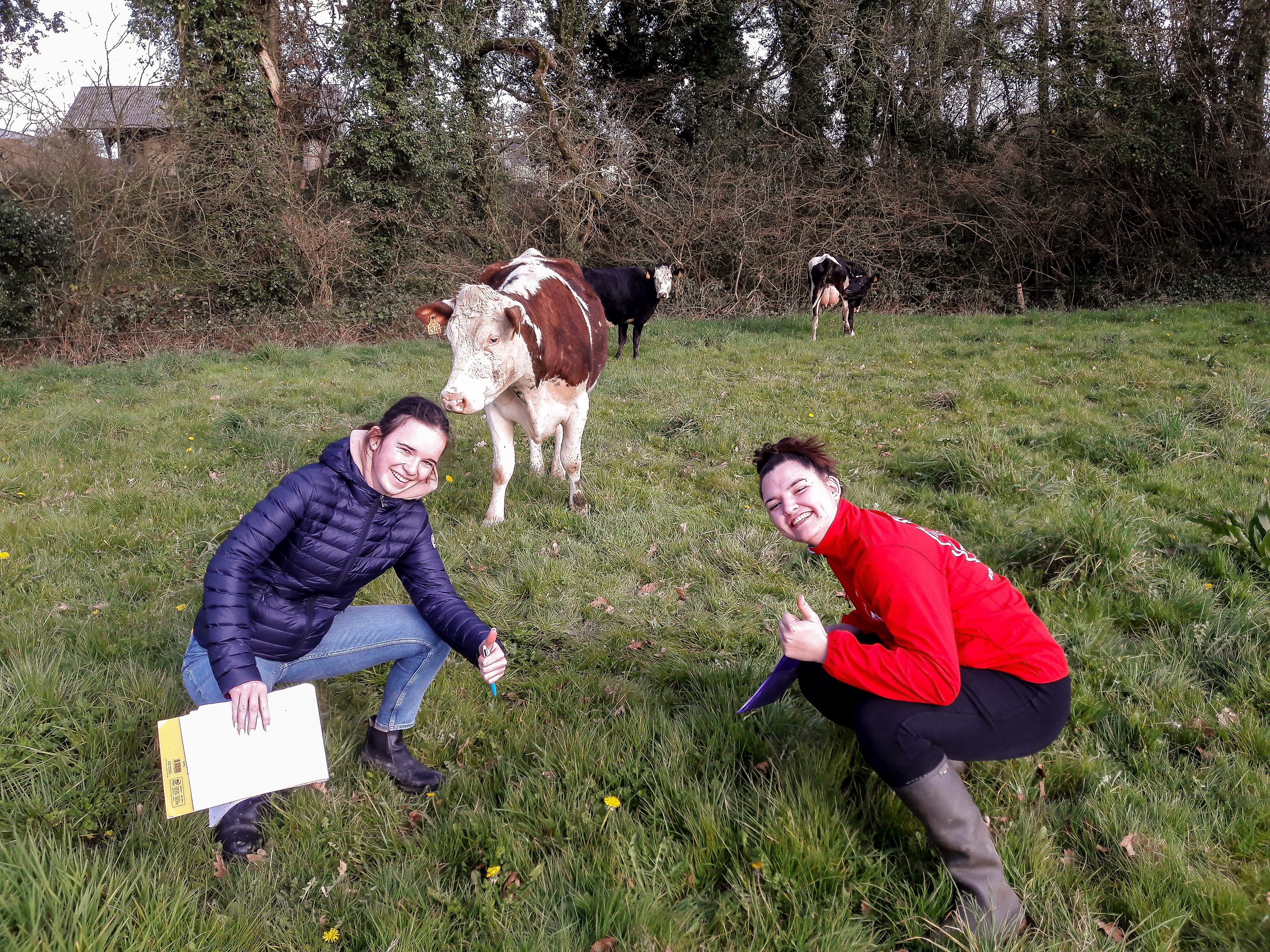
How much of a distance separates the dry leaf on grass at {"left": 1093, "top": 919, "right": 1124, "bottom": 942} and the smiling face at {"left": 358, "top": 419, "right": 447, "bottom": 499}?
238cm

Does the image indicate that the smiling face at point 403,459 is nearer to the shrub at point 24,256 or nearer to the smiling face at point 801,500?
the smiling face at point 801,500

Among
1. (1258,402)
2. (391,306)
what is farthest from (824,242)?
(1258,402)

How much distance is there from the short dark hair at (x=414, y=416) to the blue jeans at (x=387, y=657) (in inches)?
30.6

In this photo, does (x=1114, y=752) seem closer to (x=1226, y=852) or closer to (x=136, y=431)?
(x=1226, y=852)

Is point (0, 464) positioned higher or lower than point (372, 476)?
lower

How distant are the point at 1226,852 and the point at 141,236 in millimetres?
17273

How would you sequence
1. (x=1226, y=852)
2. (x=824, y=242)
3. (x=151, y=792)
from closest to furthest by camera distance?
(x=1226, y=852) → (x=151, y=792) → (x=824, y=242)

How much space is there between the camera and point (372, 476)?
2.72 meters

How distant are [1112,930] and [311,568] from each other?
8.85 feet

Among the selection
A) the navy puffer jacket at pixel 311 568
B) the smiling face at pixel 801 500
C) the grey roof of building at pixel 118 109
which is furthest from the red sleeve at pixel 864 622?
the grey roof of building at pixel 118 109

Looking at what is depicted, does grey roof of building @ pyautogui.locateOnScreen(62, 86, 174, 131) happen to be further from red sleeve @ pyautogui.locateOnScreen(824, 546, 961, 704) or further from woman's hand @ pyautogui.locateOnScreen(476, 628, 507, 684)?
red sleeve @ pyautogui.locateOnScreen(824, 546, 961, 704)

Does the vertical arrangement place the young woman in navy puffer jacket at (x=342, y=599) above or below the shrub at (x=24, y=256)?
below

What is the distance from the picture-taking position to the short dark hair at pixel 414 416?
8.64ft

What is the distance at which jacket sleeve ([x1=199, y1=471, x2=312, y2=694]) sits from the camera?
2375 mm
